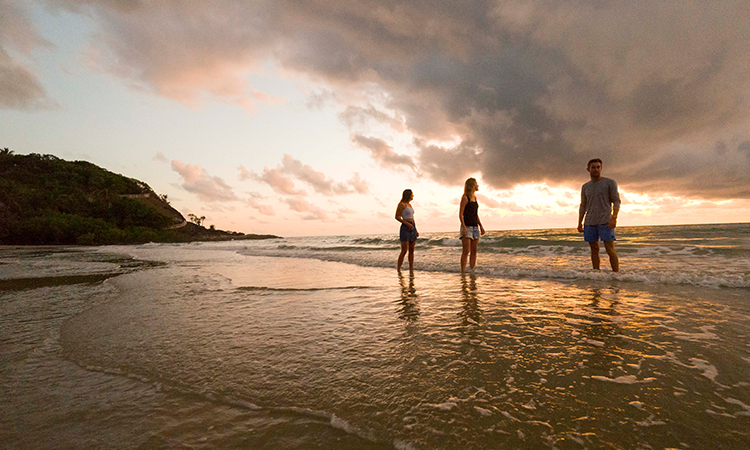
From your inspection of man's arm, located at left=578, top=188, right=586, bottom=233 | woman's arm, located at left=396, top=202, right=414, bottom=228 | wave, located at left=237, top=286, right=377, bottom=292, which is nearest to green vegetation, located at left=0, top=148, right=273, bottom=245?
wave, located at left=237, top=286, right=377, bottom=292

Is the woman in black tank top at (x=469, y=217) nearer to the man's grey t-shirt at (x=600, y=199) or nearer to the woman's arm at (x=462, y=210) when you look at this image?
the woman's arm at (x=462, y=210)

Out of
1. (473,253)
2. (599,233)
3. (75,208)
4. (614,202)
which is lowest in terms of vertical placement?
(473,253)

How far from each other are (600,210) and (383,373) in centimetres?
676

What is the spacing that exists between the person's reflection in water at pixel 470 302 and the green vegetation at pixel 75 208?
195 feet

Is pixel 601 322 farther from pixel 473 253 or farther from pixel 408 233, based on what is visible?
pixel 408 233

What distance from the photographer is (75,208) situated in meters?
60.9

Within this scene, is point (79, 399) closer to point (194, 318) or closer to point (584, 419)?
point (194, 318)

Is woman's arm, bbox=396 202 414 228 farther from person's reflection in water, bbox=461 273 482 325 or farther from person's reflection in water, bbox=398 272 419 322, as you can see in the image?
person's reflection in water, bbox=398 272 419 322

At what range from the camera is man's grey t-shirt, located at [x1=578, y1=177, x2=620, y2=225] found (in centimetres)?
657

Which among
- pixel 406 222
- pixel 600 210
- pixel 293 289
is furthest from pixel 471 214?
pixel 293 289

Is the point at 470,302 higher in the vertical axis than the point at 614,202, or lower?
lower

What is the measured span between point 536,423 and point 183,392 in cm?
209

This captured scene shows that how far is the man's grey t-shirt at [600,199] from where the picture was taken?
6.57 m

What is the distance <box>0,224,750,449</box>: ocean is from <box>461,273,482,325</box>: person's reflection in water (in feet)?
0.19
